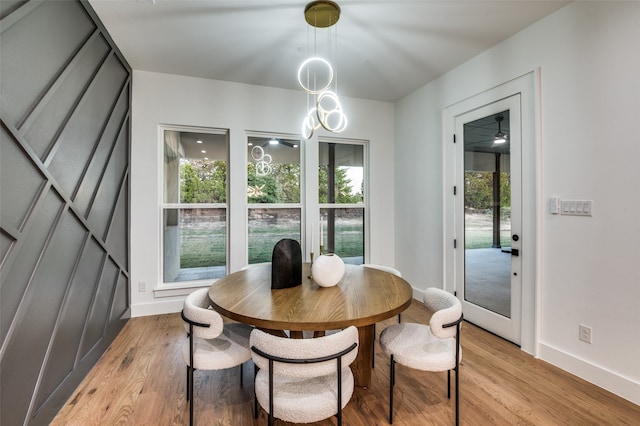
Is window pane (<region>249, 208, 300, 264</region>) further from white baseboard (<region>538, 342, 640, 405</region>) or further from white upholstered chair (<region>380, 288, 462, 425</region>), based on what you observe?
white baseboard (<region>538, 342, 640, 405</region>)

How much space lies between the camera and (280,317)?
1.43 meters

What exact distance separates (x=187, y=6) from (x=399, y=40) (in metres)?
1.86

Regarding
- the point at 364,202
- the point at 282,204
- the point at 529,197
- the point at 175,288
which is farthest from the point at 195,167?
the point at 529,197

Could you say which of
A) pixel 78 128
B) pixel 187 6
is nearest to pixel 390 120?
pixel 187 6

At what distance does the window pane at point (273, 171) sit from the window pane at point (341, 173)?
385 millimetres

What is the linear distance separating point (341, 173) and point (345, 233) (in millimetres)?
917

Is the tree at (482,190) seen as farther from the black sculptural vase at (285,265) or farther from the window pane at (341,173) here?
the black sculptural vase at (285,265)

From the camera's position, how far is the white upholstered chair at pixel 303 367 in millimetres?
1196

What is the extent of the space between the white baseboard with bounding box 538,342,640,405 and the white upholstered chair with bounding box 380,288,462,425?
43.1 inches

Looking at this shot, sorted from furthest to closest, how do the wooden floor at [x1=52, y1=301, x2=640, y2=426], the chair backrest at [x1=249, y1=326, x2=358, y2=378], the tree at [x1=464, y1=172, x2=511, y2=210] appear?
the tree at [x1=464, y1=172, x2=511, y2=210] < the wooden floor at [x1=52, y1=301, x2=640, y2=426] < the chair backrest at [x1=249, y1=326, x2=358, y2=378]

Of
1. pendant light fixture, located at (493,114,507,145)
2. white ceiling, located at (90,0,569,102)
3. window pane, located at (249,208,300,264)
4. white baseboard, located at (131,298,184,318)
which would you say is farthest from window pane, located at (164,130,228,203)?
pendant light fixture, located at (493,114,507,145)

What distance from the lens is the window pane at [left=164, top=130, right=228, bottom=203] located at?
3.53 metres

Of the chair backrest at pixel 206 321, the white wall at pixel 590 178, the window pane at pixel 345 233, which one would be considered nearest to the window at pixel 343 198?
the window pane at pixel 345 233

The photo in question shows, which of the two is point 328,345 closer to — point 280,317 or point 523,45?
point 280,317
